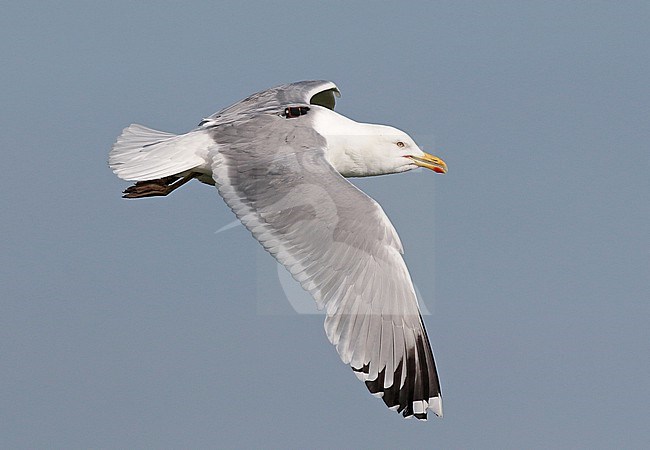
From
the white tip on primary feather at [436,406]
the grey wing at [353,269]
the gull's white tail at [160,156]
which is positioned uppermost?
the gull's white tail at [160,156]

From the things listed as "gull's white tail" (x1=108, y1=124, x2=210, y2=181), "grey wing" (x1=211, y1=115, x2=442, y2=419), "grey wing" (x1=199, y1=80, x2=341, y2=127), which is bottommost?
"grey wing" (x1=211, y1=115, x2=442, y2=419)

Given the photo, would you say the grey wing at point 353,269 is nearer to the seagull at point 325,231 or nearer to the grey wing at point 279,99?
the seagull at point 325,231

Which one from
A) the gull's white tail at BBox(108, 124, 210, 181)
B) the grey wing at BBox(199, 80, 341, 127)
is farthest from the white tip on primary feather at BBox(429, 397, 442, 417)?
the grey wing at BBox(199, 80, 341, 127)

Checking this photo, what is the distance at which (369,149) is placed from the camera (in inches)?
373

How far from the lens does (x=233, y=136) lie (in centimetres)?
896

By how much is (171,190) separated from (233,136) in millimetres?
975

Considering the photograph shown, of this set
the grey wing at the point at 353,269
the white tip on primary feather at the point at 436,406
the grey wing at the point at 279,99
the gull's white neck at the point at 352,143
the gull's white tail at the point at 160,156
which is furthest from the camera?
the grey wing at the point at 279,99

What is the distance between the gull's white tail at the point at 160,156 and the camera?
8922 millimetres

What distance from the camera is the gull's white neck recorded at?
926 centimetres

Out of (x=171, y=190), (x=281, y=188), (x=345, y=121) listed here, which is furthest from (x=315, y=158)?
(x=171, y=190)

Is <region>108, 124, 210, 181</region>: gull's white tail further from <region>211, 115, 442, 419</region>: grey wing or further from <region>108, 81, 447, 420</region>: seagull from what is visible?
<region>211, 115, 442, 419</region>: grey wing

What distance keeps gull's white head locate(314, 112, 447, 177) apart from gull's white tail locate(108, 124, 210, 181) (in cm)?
85

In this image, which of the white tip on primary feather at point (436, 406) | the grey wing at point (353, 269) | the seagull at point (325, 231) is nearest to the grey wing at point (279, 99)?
the seagull at point (325, 231)

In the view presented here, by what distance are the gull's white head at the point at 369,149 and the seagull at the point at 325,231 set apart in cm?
11
